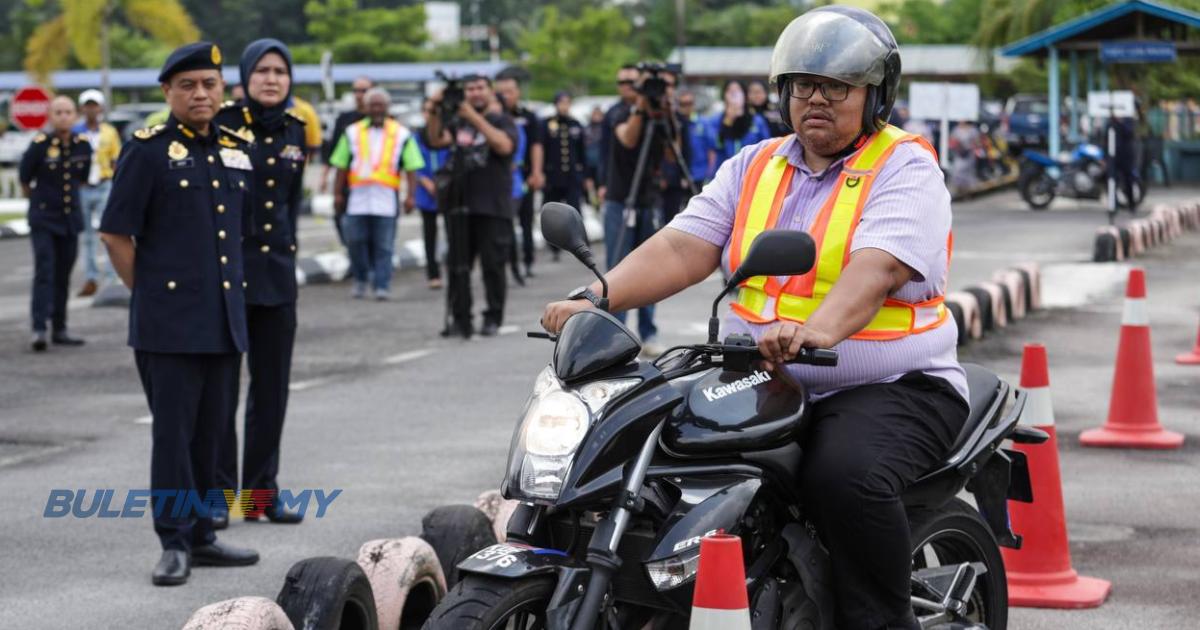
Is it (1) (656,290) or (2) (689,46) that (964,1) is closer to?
(2) (689,46)

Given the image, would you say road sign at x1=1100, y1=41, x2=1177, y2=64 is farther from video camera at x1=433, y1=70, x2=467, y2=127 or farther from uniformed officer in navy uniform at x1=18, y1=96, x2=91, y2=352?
uniformed officer in navy uniform at x1=18, y1=96, x2=91, y2=352

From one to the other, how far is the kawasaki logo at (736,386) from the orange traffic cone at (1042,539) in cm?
246

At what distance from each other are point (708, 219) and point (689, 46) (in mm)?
95359

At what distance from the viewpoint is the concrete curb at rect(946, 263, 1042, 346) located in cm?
1253

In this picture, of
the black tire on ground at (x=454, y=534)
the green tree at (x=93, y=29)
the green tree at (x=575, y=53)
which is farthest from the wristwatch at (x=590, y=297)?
the green tree at (x=575, y=53)

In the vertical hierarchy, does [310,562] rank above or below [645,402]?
below

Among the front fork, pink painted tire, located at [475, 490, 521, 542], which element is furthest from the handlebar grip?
pink painted tire, located at [475, 490, 521, 542]

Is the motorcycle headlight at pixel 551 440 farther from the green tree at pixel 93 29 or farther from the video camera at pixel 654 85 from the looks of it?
the green tree at pixel 93 29

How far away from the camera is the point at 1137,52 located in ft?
94.8

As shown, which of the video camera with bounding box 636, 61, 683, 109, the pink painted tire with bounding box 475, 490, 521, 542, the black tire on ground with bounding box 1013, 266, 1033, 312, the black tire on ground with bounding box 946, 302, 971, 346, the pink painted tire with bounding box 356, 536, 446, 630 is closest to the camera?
the pink painted tire with bounding box 356, 536, 446, 630

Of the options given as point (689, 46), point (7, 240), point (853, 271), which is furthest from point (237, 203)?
point (689, 46)

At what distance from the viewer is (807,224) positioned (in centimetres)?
438

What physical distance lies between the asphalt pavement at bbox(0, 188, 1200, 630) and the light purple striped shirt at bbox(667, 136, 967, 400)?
6.24 ft

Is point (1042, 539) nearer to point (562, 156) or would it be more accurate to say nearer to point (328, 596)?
point (328, 596)
